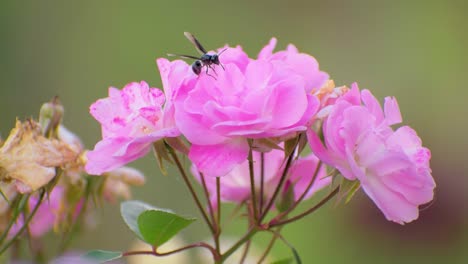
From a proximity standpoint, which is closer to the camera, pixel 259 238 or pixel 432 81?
pixel 259 238

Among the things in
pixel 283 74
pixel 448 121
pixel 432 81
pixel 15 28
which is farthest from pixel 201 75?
pixel 15 28

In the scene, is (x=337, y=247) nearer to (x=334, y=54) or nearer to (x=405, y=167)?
(x=334, y=54)

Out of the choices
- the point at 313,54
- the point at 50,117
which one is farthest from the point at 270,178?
the point at 313,54

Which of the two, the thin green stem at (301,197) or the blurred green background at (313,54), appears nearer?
the thin green stem at (301,197)

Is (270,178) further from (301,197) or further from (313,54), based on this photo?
(313,54)

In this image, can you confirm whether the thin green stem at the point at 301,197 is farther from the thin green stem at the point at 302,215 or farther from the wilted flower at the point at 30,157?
the wilted flower at the point at 30,157

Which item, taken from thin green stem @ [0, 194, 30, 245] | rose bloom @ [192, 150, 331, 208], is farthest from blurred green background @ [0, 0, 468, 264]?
thin green stem @ [0, 194, 30, 245]

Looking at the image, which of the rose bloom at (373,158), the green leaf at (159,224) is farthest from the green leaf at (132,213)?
the rose bloom at (373,158)
